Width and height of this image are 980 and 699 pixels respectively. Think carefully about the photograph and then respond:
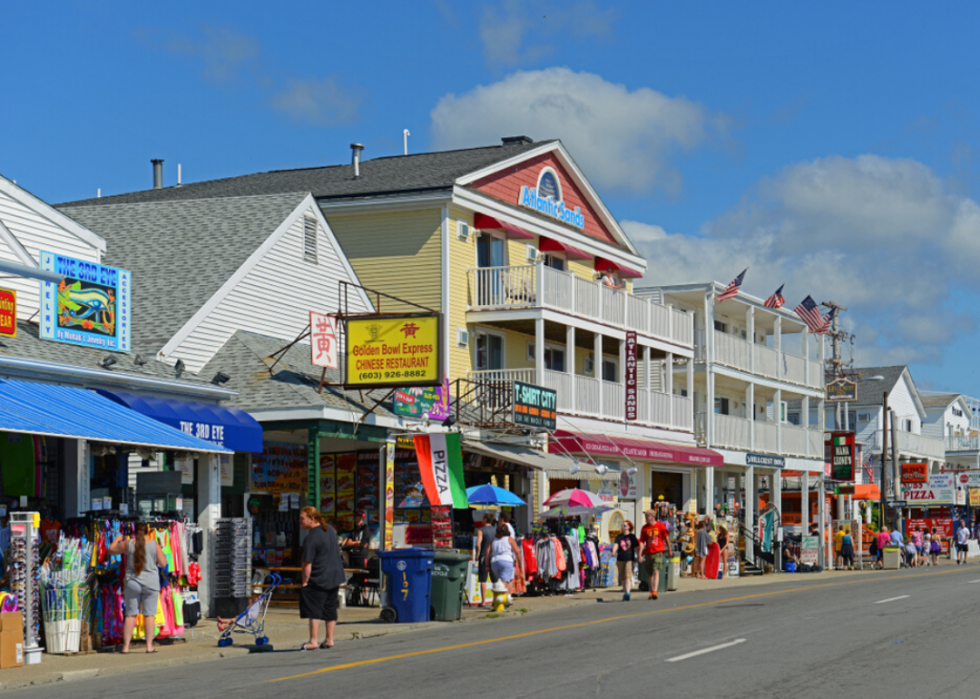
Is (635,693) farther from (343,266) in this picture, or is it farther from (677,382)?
(677,382)

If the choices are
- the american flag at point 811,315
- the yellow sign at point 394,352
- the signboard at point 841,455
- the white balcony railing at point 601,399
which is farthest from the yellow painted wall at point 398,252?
the signboard at point 841,455

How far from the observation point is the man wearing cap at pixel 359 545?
24.2 m

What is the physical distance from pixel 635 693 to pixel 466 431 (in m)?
17.8

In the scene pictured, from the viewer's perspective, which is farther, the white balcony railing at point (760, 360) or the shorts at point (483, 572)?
the white balcony railing at point (760, 360)

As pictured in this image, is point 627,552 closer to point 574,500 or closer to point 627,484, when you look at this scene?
point 574,500

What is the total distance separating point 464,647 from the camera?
1598cm

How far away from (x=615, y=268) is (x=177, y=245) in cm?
1516

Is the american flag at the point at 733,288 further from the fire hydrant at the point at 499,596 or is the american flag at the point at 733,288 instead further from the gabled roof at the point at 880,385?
the gabled roof at the point at 880,385

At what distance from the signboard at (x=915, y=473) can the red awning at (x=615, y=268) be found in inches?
1304

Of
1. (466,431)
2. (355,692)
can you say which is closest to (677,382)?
(466,431)

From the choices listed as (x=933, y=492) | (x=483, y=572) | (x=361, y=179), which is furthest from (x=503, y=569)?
(x=933, y=492)

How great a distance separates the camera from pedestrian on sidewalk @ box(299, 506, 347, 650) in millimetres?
15695

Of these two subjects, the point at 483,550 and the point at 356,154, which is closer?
the point at 483,550

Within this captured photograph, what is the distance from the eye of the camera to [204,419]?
1978 centimetres
